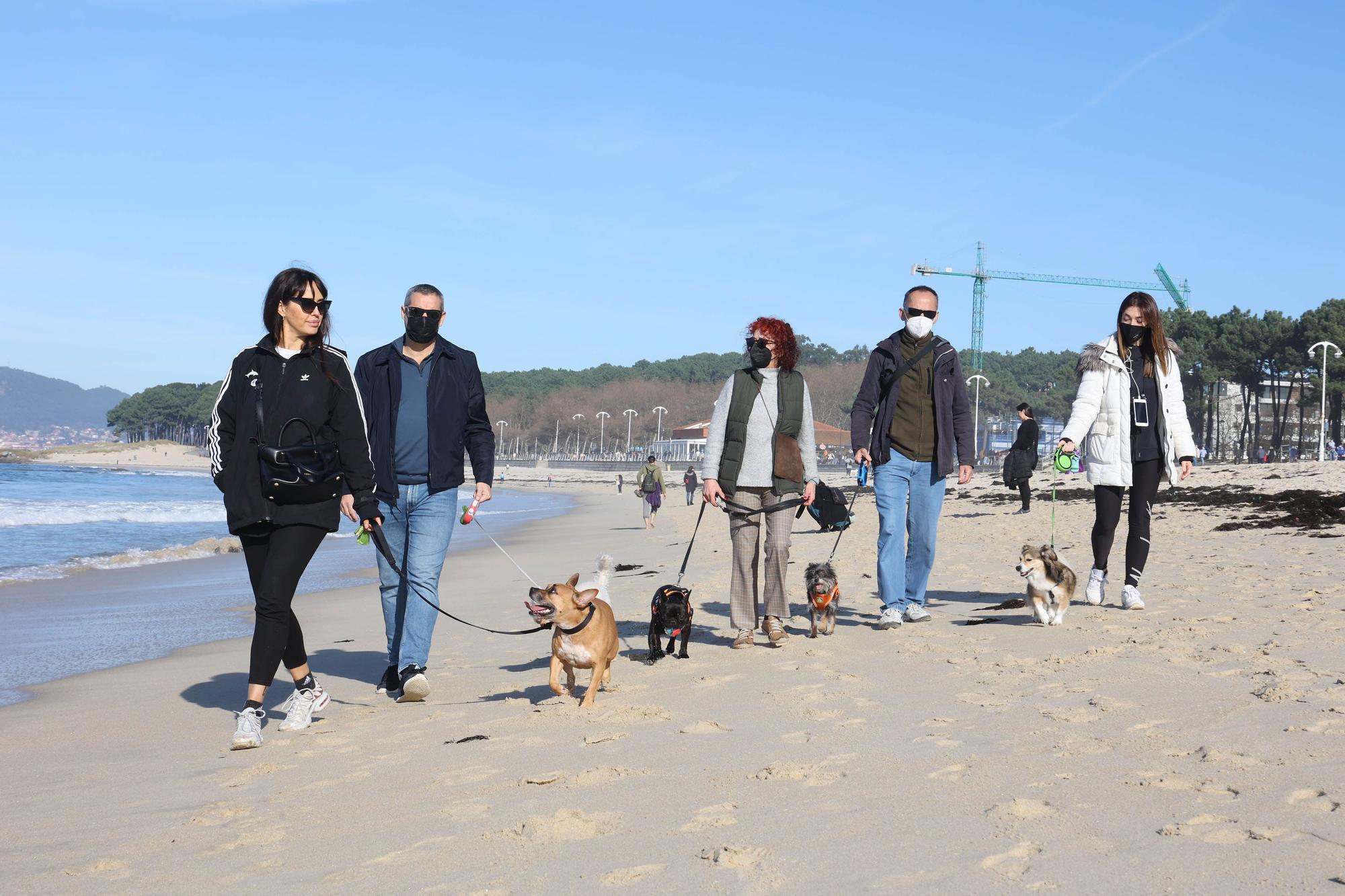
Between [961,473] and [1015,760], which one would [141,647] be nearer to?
[961,473]

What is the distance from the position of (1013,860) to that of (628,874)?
95cm

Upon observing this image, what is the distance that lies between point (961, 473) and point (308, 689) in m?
3.98

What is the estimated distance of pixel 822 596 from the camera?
6.29m

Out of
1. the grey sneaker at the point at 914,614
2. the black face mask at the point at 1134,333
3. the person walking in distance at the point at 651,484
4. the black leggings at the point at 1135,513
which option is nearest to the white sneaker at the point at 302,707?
the grey sneaker at the point at 914,614

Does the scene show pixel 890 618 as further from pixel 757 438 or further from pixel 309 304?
pixel 309 304

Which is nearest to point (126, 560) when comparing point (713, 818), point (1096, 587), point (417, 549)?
point (417, 549)

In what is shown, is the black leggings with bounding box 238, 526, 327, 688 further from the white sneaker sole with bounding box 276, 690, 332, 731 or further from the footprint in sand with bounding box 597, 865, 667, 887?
the footprint in sand with bounding box 597, 865, 667, 887

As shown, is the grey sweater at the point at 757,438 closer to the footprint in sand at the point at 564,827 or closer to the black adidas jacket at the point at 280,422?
the black adidas jacket at the point at 280,422

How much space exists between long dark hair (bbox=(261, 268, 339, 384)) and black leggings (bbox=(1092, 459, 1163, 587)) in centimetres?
489

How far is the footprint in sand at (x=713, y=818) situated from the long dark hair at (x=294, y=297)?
240 centimetres

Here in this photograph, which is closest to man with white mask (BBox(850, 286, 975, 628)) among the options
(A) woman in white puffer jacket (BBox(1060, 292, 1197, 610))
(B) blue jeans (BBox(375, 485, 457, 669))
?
(A) woman in white puffer jacket (BBox(1060, 292, 1197, 610))

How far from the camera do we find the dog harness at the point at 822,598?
20.6 ft

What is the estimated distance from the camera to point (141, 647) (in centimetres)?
741

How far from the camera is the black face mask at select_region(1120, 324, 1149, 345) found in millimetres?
6715
